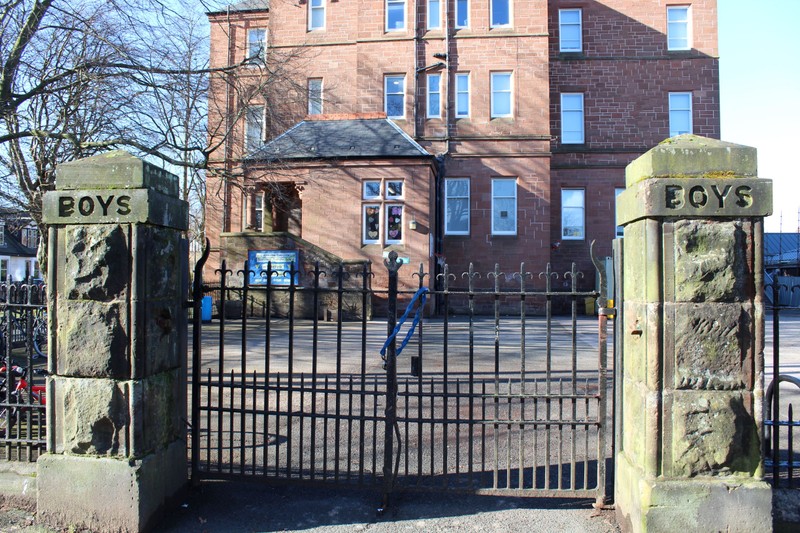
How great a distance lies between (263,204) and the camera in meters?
23.6

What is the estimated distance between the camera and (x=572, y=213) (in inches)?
965

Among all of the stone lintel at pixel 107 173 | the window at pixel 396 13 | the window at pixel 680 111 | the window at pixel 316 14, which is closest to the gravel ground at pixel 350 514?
the stone lintel at pixel 107 173

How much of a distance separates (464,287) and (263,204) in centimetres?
912

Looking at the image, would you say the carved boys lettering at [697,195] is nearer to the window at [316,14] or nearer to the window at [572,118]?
the window at [572,118]

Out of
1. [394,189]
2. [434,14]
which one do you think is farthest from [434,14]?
[394,189]

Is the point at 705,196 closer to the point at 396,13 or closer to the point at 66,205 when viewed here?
the point at 66,205

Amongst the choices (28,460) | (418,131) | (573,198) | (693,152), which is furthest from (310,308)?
(693,152)

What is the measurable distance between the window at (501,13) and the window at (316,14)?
293 inches

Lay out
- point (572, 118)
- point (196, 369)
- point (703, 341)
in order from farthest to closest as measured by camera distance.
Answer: point (572, 118), point (196, 369), point (703, 341)

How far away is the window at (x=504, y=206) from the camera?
22.9 metres

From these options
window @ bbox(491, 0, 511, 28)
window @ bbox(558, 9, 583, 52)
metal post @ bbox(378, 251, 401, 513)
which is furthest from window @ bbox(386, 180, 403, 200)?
metal post @ bbox(378, 251, 401, 513)

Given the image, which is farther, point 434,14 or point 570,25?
point 570,25

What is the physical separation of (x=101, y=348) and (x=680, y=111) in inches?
1027

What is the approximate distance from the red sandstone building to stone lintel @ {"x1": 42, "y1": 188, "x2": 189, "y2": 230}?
1663 cm
